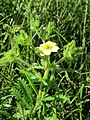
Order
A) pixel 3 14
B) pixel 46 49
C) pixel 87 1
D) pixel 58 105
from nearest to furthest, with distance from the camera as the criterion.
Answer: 1. pixel 46 49
2. pixel 58 105
3. pixel 3 14
4. pixel 87 1

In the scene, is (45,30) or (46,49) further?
(45,30)

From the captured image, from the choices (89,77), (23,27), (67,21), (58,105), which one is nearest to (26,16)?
(23,27)

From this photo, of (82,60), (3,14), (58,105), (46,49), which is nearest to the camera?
(46,49)

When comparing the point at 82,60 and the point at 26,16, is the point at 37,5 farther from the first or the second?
the point at 82,60

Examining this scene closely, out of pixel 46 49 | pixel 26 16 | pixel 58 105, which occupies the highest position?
pixel 26 16

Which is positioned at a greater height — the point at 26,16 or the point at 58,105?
the point at 26,16

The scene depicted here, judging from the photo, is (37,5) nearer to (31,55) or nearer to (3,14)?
(3,14)

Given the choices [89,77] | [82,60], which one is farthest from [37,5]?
[89,77]
